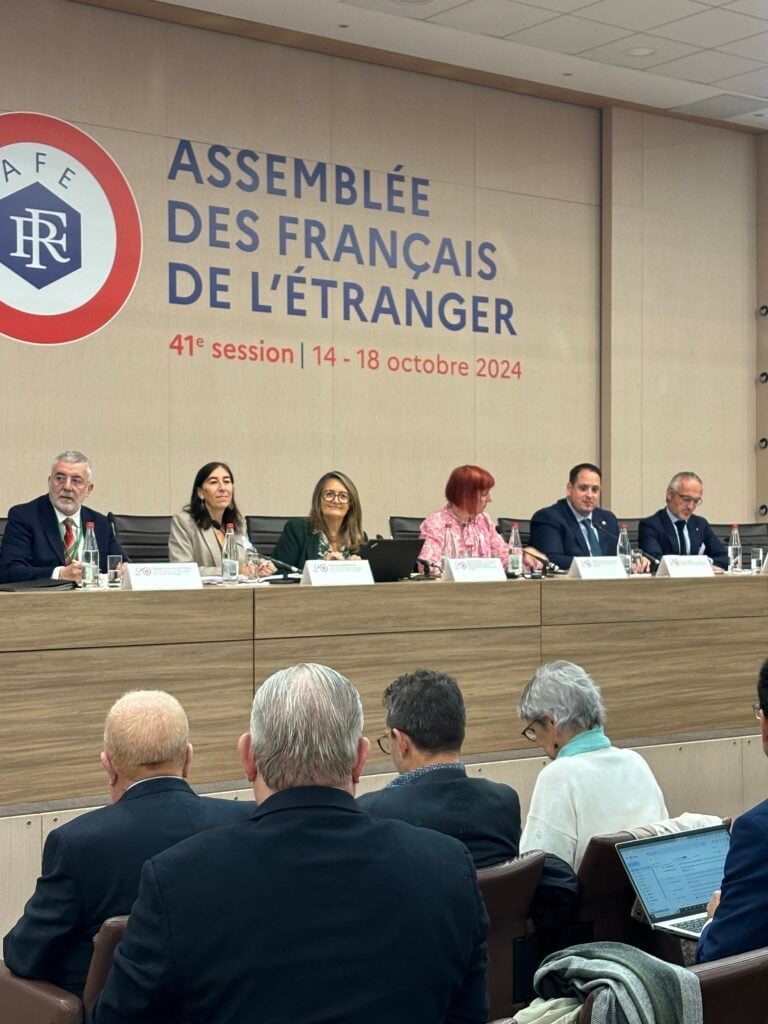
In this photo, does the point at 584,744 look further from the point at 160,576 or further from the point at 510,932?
the point at 160,576

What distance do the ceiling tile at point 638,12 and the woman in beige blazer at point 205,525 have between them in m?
3.48

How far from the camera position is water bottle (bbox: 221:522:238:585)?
4.91 meters

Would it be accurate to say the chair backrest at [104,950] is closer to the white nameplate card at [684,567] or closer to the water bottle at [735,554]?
the white nameplate card at [684,567]

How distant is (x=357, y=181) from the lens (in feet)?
27.1

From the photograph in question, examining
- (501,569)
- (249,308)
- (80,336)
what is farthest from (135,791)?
(249,308)

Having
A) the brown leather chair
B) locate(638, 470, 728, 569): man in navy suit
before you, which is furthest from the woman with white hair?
locate(638, 470, 728, 569): man in navy suit

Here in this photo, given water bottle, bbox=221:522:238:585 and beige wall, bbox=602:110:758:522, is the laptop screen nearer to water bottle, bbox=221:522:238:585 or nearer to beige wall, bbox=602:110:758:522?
water bottle, bbox=221:522:238:585

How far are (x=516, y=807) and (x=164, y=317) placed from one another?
5.36 metres

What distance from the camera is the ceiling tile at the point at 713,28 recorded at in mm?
7355

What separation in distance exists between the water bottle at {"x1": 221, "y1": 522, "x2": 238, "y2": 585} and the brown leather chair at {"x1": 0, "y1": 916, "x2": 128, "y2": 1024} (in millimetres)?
2623

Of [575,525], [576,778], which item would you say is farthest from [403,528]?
[576,778]

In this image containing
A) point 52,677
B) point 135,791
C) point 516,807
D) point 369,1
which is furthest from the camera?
point 369,1

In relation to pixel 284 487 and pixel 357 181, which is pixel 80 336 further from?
pixel 357 181

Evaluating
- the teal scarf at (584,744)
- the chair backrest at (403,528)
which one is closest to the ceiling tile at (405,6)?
the chair backrest at (403,528)
